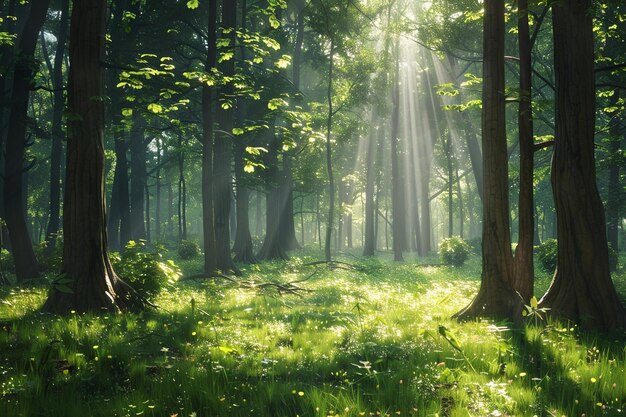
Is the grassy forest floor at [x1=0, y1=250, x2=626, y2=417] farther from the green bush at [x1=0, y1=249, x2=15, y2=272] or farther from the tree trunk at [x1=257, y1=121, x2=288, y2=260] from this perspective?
the tree trunk at [x1=257, y1=121, x2=288, y2=260]

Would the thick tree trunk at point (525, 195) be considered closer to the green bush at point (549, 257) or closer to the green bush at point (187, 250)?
the green bush at point (549, 257)

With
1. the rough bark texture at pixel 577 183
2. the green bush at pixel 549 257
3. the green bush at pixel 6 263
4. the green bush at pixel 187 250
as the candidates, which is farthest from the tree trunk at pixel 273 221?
the rough bark texture at pixel 577 183

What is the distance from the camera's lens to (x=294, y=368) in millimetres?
5137

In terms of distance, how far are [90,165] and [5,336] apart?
3251 millimetres

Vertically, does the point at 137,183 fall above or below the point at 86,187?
above

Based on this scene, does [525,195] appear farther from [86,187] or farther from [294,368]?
[86,187]

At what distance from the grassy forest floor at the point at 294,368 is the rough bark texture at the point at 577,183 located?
738mm

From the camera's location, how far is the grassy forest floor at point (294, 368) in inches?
150

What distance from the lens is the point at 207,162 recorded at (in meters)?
15.0

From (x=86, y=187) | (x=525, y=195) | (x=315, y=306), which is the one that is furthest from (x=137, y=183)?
(x=525, y=195)

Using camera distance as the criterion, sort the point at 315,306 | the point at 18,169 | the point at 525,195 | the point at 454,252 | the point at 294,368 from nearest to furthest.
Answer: the point at 294,368
the point at 525,195
the point at 315,306
the point at 18,169
the point at 454,252

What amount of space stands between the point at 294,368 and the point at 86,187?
5.04m

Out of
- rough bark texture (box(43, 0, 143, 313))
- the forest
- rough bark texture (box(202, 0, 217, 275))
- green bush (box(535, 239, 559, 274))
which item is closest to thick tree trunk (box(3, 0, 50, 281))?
the forest

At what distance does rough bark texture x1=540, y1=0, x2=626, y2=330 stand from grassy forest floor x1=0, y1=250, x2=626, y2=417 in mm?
738
